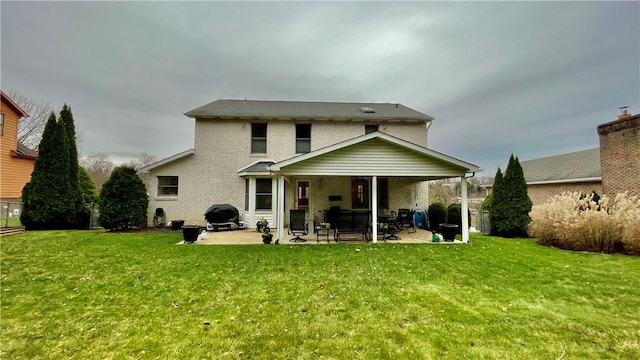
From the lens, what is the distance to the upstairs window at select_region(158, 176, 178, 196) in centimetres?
1307

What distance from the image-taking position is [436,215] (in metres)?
12.4

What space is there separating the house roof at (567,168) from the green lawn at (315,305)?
1215 cm

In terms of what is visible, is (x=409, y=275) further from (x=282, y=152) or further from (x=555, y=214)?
(x=282, y=152)

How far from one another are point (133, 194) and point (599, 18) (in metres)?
21.8

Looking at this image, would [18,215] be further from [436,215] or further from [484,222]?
[484,222]

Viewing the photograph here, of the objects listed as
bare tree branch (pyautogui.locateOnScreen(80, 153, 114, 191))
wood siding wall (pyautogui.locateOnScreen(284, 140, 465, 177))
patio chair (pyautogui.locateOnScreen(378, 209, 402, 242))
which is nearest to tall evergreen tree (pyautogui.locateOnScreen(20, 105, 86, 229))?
wood siding wall (pyautogui.locateOnScreen(284, 140, 465, 177))

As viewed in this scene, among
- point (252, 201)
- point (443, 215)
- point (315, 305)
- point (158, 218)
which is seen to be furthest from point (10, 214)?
point (443, 215)

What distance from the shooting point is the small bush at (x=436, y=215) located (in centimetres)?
1221

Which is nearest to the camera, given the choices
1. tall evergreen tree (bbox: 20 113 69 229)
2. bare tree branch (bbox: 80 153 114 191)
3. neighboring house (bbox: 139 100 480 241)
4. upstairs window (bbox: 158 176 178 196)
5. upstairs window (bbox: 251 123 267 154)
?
tall evergreen tree (bbox: 20 113 69 229)

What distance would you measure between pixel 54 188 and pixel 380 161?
14.8 m

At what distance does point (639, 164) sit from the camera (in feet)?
29.7

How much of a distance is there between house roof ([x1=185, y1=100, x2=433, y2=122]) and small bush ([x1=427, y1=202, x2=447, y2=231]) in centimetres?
507

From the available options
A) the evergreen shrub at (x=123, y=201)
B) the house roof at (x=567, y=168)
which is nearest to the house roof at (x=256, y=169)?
the evergreen shrub at (x=123, y=201)

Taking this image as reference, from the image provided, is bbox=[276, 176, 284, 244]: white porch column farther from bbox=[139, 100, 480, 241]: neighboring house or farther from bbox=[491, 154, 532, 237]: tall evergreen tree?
bbox=[491, 154, 532, 237]: tall evergreen tree
